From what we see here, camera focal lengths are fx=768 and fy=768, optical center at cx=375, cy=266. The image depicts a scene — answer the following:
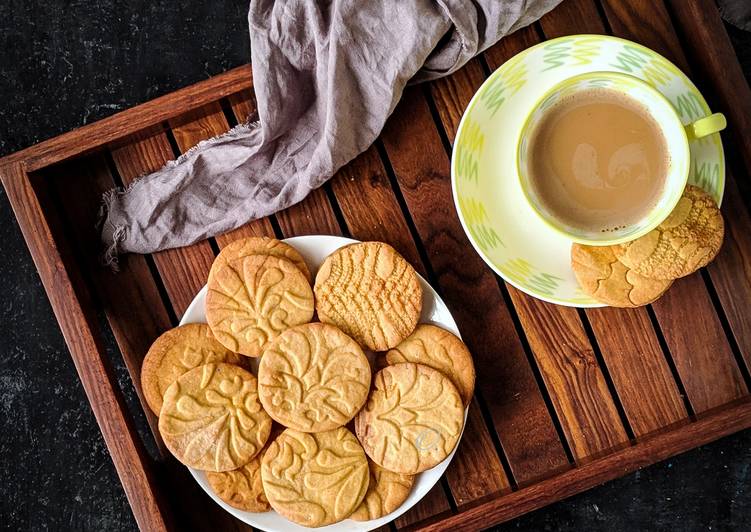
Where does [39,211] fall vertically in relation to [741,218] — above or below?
above

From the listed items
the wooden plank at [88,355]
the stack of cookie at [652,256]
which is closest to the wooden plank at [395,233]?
the stack of cookie at [652,256]

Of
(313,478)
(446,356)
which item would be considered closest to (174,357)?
(313,478)

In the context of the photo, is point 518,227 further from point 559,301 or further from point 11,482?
point 11,482

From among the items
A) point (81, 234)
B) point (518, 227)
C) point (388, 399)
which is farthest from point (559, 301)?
point (81, 234)

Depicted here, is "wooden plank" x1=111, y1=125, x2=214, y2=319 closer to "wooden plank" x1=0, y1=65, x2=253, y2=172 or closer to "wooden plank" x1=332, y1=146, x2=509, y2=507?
"wooden plank" x1=0, y1=65, x2=253, y2=172

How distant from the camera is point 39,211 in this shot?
88 centimetres

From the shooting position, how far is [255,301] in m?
0.88

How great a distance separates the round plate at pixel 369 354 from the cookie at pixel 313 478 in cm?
4

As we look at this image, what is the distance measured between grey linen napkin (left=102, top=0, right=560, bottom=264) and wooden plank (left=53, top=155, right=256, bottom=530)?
1.0 inches

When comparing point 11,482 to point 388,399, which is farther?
point 11,482

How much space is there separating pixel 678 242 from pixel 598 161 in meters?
0.13

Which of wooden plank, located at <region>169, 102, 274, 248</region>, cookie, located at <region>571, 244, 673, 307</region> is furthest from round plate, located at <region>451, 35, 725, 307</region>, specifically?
wooden plank, located at <region>169, 102, 274, 248</region>

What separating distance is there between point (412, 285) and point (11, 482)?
0.62m

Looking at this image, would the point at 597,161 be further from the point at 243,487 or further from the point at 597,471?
the point at 243,487
